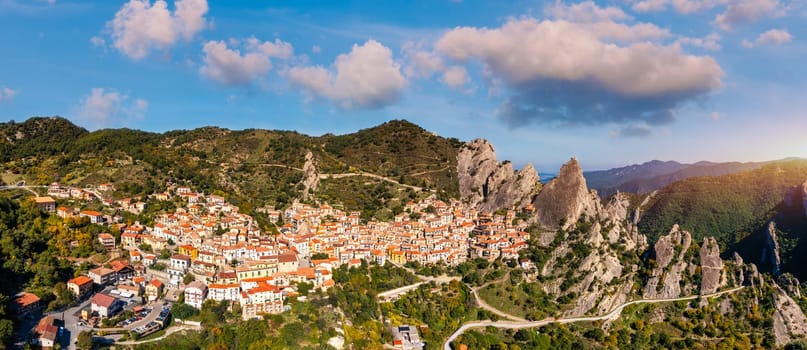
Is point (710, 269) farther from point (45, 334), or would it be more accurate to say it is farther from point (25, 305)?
point (25, 305)

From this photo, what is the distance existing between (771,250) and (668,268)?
33.2 meters

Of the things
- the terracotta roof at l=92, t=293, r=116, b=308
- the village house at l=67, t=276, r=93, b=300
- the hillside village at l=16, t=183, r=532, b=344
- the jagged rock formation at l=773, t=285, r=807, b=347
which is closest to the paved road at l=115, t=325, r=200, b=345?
the hillside village at l=16, t=183, r=532, b=344

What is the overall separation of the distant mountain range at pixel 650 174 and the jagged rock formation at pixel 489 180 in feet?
246

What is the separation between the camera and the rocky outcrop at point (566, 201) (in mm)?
59219

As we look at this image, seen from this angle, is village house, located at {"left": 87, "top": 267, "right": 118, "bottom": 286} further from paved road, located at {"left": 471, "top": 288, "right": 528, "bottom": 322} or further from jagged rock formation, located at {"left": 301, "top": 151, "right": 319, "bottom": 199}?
paved road, located at {"left": 471, "top": 288, "right": 528, "bottom": 322}

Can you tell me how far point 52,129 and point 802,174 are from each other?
127392mm

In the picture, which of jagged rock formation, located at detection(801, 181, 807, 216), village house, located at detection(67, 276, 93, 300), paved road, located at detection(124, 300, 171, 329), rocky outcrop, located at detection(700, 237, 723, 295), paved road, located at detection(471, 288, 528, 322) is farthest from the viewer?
jagged rock formation, located at detection(801, 181, 807, 216)

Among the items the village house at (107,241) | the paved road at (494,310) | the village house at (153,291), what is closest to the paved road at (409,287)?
the paved road at (494,310)

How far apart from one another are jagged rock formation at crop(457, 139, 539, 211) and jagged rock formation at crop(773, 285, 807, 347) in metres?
28.1

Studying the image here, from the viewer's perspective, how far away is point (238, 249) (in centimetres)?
4406

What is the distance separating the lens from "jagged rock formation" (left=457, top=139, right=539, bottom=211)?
65500 millimetres

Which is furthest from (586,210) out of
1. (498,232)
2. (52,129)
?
(52,129)

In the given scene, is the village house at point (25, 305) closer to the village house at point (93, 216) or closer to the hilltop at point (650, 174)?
the village house at point (93, 216)

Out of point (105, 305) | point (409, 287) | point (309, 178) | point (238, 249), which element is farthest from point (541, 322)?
point (105, 305)
